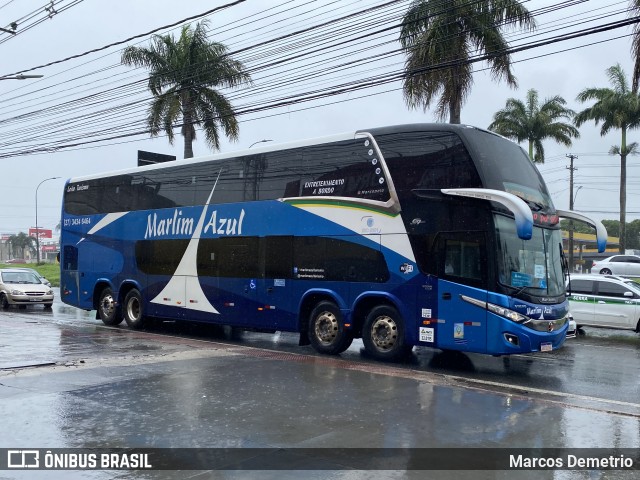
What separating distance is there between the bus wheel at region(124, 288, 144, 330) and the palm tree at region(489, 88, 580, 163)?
26300mm

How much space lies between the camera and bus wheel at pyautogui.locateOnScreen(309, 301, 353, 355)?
1306 cm

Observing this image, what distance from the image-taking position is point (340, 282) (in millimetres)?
13047

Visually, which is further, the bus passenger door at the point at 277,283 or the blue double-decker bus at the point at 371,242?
the bus passenger door at the point at 277,283

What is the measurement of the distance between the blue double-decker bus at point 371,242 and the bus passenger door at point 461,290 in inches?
0.8

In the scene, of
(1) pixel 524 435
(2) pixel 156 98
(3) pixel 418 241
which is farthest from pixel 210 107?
(1) pixel 524 435

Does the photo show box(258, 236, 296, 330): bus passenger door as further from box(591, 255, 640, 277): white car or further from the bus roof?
box(591, 255, 640, 277): white car

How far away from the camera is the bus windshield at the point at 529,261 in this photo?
11.0m

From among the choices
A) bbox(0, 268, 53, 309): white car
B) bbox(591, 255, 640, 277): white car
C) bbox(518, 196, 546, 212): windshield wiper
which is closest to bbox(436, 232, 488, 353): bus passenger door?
bbox(518, 196, 546, 212): windshield wiper

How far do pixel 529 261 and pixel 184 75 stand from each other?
76.5 ft

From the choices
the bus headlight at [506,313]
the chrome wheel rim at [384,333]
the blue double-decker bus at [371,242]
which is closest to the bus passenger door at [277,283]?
the blue double-decker bus at [371,242]

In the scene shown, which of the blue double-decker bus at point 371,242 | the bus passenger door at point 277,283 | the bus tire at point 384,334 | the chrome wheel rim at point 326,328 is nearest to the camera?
the blue double-decker bus at point 371,242

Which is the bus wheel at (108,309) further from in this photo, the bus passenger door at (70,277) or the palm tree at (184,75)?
the palm tree at (184,75)

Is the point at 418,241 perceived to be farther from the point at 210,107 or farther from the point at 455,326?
the point at 210,107

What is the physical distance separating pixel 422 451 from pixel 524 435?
139 cm
